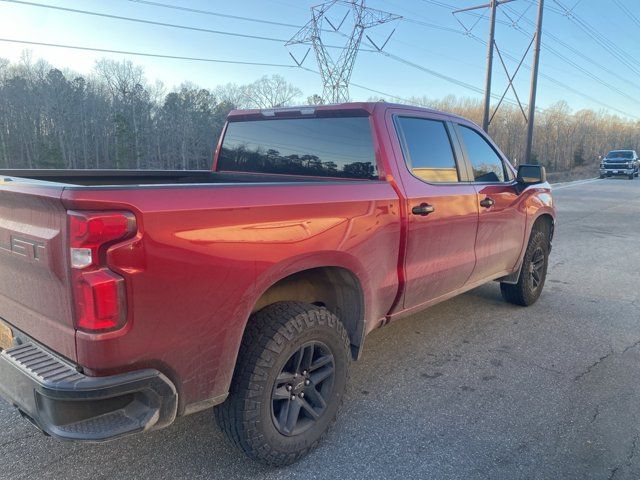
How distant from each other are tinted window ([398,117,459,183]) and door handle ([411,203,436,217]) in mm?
225

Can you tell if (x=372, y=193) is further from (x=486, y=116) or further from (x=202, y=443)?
(x=486, y=116)

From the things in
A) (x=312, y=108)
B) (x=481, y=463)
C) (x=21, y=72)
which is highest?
(x=21, y=72)

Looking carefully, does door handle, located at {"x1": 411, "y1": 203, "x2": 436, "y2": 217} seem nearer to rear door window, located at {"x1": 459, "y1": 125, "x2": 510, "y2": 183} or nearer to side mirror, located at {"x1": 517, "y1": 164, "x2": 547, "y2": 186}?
rear door window, located at {"x1": 459, "y1": 125, "x2": 510, "y2": 183}

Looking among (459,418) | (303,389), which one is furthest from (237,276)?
(459,418)

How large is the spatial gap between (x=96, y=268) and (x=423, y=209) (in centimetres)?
215

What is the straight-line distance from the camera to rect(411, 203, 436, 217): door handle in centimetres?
316

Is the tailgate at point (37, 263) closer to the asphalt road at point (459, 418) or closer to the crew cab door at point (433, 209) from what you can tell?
the asphalt road at point (459, 418)

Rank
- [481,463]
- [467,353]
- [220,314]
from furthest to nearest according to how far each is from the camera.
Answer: [467,353], [481,463], [220,314]

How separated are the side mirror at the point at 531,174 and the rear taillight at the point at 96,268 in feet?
12.7

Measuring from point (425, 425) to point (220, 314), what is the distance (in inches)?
62.5

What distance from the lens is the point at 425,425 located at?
114 inches

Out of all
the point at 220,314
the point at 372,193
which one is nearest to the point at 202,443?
the point at 220,314

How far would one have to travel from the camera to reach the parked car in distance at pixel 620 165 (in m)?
33.9

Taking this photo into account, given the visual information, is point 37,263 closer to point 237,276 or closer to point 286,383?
point 237,276
